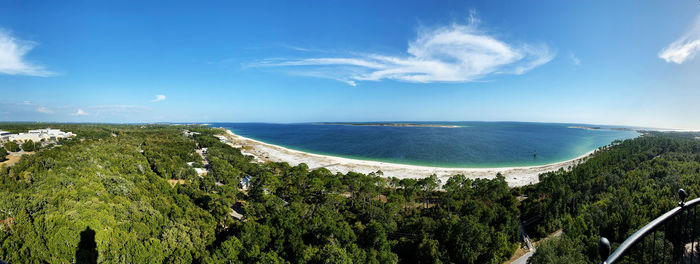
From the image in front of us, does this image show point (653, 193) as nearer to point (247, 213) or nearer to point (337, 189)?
point (337, 189)

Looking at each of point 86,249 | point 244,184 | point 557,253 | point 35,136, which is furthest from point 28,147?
point 557,253

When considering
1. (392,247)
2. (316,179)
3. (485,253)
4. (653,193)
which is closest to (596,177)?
(653,193)

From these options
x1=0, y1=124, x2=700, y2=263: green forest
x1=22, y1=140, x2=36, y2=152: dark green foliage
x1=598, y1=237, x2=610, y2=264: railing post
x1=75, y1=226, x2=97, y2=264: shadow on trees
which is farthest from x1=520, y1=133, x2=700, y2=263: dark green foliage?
x1=22, y1=140, x2=36, y2=152: dark green foliage

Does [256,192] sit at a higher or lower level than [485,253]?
higher

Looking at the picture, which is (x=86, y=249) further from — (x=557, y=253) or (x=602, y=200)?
(x=602, y=200)

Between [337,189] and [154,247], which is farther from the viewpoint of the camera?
[337,189]

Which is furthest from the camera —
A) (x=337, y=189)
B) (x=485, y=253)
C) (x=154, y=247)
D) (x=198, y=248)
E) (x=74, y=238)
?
(x=337, y=189)
